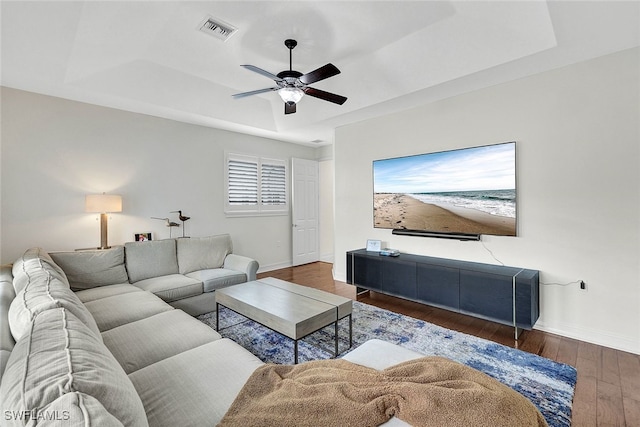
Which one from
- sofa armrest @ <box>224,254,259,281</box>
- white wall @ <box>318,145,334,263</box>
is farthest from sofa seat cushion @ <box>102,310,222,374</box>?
white wall @ <box>318,145,334,263</box>

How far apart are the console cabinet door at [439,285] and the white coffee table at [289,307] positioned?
1220 mm

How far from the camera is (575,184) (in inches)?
110

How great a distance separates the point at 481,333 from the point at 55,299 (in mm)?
3416

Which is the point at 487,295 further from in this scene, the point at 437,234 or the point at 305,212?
the point at 305,212

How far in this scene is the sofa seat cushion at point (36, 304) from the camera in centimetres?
130

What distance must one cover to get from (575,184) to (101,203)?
504cm

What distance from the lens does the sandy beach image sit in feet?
10.7

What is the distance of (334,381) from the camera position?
4.52 ft

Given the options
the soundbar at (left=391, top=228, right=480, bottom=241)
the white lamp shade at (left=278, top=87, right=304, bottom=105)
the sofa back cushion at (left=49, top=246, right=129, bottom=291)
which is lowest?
the sofa back cushion at (left=49, top=246, right=129, bottom=291)

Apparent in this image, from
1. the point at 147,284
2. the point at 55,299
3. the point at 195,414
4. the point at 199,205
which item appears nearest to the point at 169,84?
the point at 199,205

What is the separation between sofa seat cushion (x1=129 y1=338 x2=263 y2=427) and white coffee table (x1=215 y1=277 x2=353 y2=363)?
0.52 m

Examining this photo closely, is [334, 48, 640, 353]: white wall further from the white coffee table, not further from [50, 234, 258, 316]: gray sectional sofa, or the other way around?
[50, 234, 258, 316]: gray sectional sofa

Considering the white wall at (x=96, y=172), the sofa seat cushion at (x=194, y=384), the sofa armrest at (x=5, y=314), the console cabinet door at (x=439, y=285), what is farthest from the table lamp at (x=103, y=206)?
the console cabinet door at (x=439, y=285)

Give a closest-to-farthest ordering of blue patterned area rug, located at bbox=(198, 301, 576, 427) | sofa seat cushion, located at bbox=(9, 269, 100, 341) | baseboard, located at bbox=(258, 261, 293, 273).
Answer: sofa seat cushion, located at bbox=(9, 269, 100, 341) → blue patterned area rug, located at bbox=(198, 301, 576, 427) → baseboard, located at bbox=(258, 261, 293, 273)
